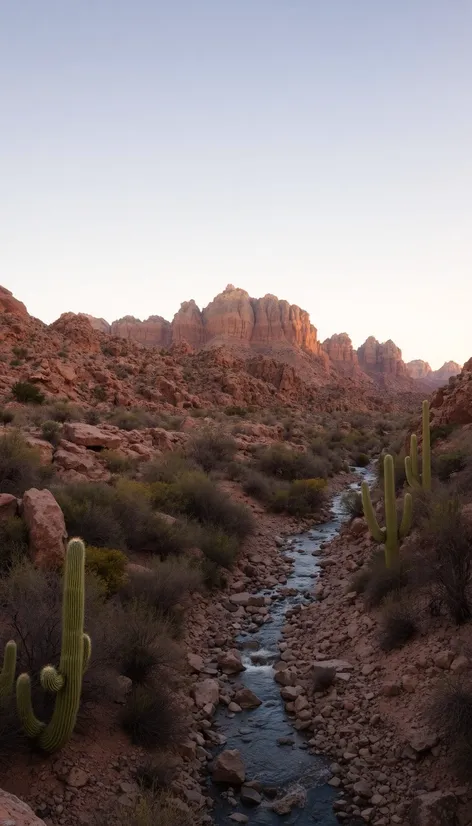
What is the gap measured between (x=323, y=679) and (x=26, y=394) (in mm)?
19920

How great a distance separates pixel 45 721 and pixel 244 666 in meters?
3.69

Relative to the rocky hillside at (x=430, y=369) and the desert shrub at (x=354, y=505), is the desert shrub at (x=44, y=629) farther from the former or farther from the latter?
the rocky hillside at (x=430, y=369)

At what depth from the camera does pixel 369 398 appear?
221 ft

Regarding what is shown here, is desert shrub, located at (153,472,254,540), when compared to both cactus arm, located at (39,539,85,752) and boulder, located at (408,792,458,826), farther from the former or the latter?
boulder, located at (408,792,458,826)

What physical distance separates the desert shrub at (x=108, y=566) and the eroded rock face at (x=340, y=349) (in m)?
96.5

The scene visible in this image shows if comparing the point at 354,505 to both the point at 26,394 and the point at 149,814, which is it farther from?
the point at 26,394

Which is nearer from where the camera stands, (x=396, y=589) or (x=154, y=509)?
(x=396, y=589)

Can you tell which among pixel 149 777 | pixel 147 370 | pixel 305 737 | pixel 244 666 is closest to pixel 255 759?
pixel 305 737

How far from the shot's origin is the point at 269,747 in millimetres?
6422

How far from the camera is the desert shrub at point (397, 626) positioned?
720 centimetres

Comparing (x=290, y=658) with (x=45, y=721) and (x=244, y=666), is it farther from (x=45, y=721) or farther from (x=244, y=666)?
(x=45, y=721)

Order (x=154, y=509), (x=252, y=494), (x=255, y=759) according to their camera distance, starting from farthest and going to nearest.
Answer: (x=252, y=494) < (x=154, y=509) < (x=255, y=759)

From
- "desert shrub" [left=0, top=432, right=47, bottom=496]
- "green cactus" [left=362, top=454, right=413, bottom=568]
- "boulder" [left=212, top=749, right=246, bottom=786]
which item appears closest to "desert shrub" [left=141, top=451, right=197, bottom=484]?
"desert shrub" [left=0, top=432, right=47, bottom=496]

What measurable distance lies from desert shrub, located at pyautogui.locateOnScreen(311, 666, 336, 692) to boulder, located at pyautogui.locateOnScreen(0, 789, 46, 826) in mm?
4345
